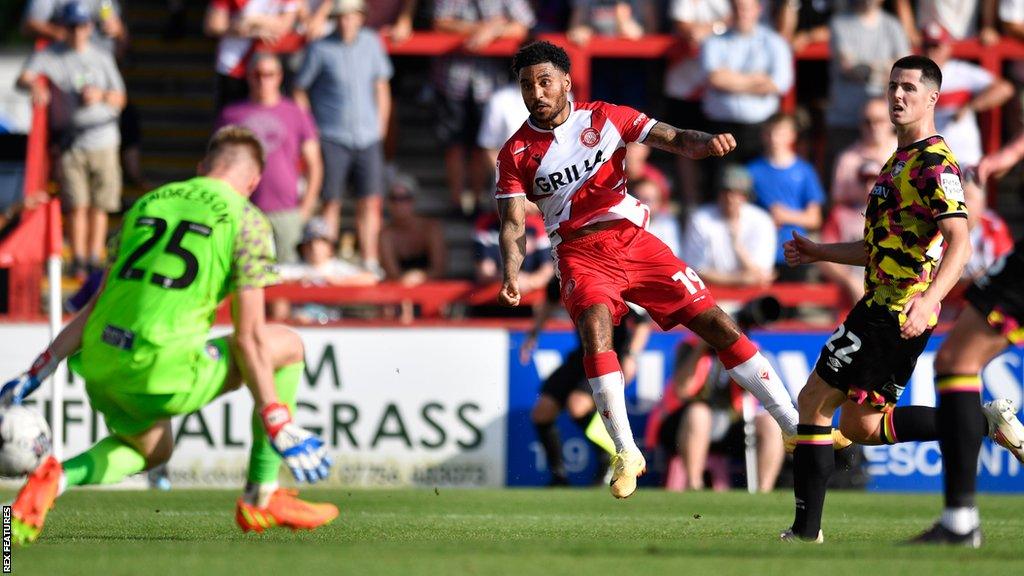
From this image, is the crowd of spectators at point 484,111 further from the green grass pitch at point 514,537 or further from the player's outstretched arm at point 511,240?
the player's outstretched arm at point 511,240

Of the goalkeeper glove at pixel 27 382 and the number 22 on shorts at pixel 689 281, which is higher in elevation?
the number 22 on shorts at pixel 689 281

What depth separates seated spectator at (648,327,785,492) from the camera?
12.5 metres

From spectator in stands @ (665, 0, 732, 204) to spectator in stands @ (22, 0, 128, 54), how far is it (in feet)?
17.9

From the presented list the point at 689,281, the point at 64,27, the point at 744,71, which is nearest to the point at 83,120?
the point at 64,27

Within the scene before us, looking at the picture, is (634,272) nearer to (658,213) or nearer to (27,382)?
(27,382)

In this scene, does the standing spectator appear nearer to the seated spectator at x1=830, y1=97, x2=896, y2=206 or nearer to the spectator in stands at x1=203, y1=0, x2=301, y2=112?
the spectator in stands at x1=203, y1=0, x2=301, y2=112

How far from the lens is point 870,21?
14.9 meters

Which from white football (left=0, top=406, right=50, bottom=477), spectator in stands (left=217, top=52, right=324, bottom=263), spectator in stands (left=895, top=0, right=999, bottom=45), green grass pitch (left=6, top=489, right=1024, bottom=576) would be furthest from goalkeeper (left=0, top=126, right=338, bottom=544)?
spectator in stands (left=895, top=0, right=999, bottom=45)

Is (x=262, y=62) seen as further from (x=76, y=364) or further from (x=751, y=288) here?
(x=76, y=364)

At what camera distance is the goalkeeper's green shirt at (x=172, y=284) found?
652cm

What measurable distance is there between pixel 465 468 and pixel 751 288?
2.95 metres

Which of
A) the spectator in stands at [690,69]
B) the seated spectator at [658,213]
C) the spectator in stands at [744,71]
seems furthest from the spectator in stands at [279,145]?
the spectator in stands at [744,71]

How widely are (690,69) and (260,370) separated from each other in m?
9.24

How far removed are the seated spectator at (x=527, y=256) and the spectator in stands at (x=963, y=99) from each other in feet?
12.8
